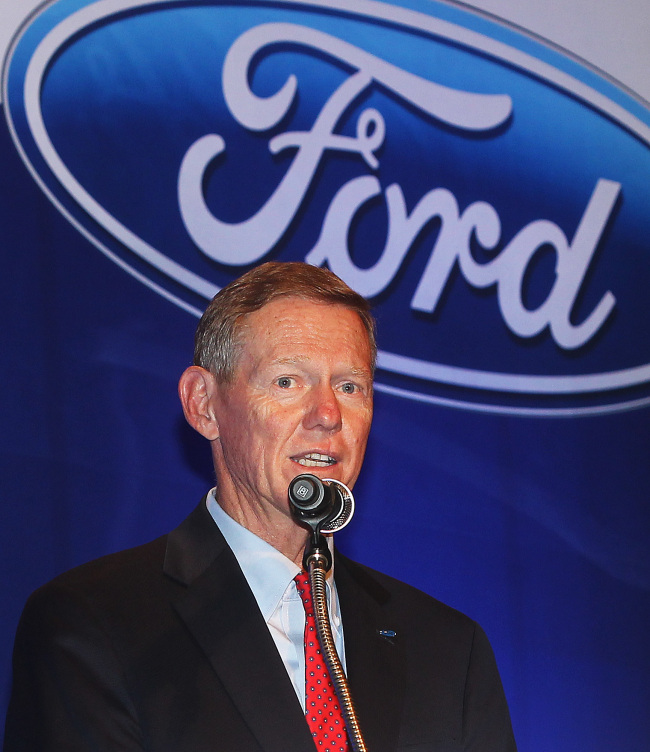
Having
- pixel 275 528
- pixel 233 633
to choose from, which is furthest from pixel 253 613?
pixel 275 528

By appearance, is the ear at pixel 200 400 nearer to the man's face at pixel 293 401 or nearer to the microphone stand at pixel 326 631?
the man's face at pixel 293 401

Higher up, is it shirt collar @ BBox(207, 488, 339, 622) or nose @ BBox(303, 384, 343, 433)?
nose @ BBox(303, 384, 343, 433)

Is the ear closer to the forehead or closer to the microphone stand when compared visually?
the forehead

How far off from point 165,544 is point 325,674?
1.41 ft

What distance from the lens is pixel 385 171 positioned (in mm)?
3367

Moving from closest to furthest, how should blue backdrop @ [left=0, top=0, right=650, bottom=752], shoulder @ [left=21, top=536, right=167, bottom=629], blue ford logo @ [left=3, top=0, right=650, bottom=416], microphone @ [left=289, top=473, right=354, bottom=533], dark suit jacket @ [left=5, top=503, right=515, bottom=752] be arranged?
microphone @ [left=289, top=473, right=354, bottom=533] < dark suit jacket @ [left=5, top=503, right=515, bottom=752] < shoulder @ [left=21, top=536, right=167, bottom=629] < blue backdrop @ [left=0, top=0, right=650, bottom=752] < blue ford logo @ [left=3, top=0, right=650, bottom=416]

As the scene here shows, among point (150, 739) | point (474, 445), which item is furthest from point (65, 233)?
point (150, 739)

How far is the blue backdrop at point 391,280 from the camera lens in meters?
2.90

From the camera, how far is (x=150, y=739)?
1.68 m

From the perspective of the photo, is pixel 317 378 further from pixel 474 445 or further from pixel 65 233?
pixel 474 445

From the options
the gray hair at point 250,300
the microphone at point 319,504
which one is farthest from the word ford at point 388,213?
the microphone at point 319,504

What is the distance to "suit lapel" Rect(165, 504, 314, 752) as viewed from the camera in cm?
172

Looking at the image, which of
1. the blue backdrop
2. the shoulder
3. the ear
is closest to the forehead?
the ear

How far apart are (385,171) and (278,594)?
1803 mm
